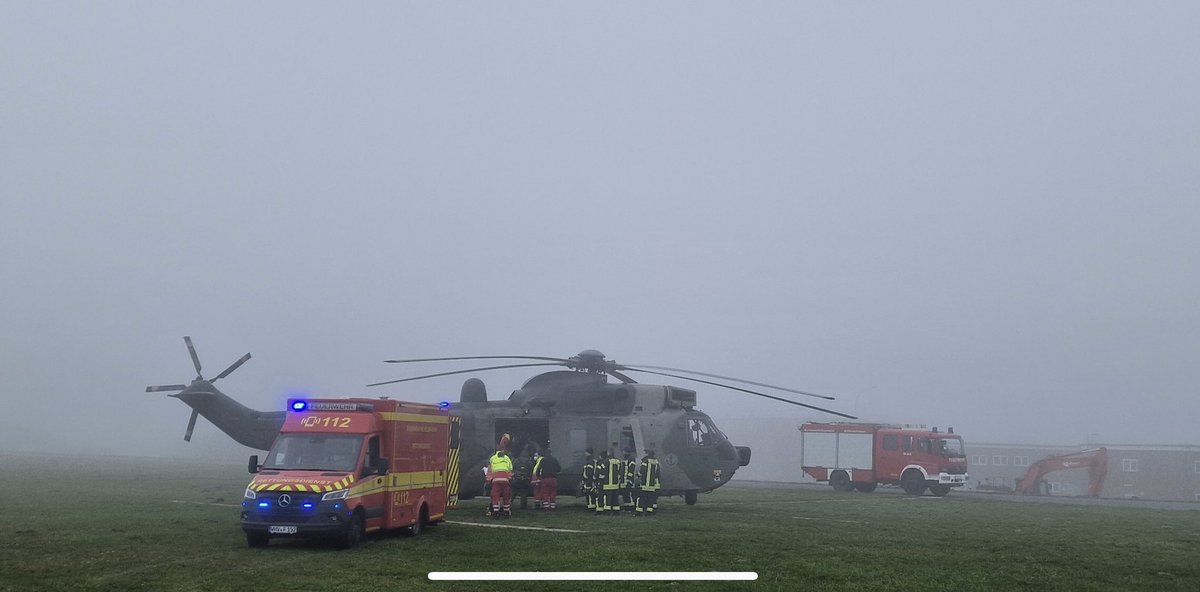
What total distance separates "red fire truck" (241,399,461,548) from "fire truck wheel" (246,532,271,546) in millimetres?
16

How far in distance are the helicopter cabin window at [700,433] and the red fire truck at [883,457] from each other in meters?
14.7

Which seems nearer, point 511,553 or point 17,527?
point 511,553

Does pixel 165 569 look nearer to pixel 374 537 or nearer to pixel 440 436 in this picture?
pixel 374 537

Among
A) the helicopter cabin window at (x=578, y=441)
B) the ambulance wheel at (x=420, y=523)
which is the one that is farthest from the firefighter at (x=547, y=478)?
the ambulance wheel at (x=420, y=523)

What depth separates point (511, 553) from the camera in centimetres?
1603

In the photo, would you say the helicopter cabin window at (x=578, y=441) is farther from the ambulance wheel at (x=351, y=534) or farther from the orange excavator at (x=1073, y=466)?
the orange excavator at (x=1073, y=466)

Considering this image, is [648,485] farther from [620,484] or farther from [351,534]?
[351,534]

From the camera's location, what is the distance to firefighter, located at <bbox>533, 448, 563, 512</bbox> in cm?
2519

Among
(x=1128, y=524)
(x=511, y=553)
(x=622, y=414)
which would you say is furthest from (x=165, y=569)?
(x=1128, y=524)

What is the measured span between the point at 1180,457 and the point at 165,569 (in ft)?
174

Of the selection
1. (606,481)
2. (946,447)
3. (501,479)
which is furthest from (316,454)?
(946,447)

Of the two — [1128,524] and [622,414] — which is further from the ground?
[622,414]

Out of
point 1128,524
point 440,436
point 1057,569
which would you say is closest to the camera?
point 1057,569

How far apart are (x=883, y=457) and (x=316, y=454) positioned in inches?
1093
